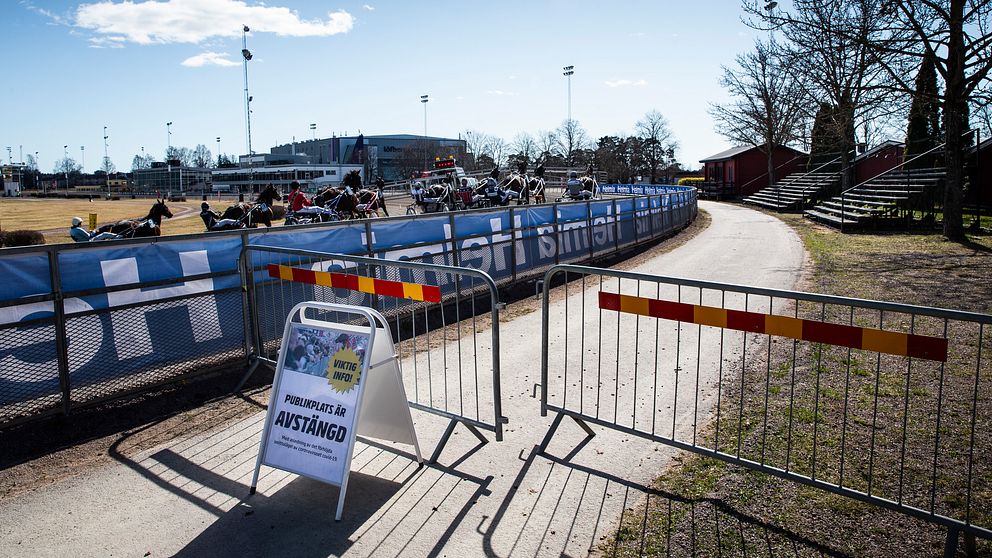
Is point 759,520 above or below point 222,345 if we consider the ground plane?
below

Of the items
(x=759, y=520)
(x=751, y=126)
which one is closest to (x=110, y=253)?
(x=759, y=520)

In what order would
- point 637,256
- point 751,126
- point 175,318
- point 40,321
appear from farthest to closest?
point 751,126
point 637,256
point 175,318
point 40,321

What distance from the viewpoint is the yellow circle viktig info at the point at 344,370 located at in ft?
15.1

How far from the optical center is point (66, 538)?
168 inches

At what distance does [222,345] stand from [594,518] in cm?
504

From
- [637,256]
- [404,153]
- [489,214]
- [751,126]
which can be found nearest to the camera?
[489,214]

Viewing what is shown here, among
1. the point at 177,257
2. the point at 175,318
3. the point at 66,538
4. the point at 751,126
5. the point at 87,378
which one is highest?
the point at 751,126

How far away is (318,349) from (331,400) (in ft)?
1.35

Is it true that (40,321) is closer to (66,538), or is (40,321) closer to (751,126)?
(66,538)

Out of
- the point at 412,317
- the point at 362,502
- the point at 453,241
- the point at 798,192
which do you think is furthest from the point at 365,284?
the point at 798,192

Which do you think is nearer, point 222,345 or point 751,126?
point 222,345

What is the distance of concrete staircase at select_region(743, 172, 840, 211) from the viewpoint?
37.2 meters

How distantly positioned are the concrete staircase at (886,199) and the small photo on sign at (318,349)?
22.9 metres

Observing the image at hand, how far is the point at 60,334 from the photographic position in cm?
614
